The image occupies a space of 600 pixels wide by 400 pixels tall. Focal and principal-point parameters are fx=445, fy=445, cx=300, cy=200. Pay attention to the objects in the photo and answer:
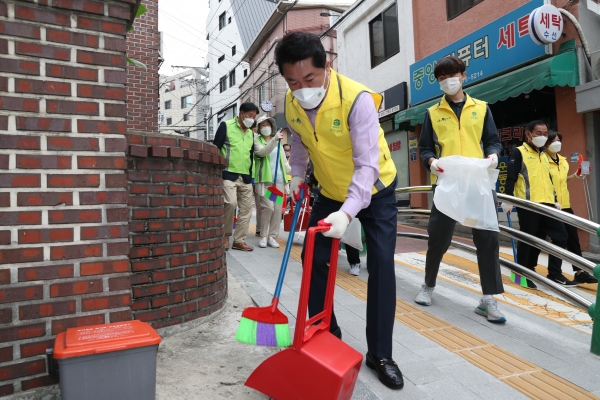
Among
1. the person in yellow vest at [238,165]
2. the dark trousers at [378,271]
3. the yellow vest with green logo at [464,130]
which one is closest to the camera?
the dark trousers at [378,271]

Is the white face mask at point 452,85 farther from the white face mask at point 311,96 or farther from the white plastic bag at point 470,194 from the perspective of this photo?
the white face mask at point 311,96

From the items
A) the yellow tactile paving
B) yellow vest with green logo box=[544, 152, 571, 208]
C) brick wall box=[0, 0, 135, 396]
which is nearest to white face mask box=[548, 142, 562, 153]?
yellow vest with green logo box=[544, 152, 571, 208]

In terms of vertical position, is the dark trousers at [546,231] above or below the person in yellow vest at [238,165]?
below

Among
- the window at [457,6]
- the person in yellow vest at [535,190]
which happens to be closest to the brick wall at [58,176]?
the person in yellow vest at [535,190]

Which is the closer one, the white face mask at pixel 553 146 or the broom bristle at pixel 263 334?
the broom bristle at pixel 263 334

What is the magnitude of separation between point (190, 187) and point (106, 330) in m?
1.30

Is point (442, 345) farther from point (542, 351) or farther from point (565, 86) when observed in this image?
point (565, 86)

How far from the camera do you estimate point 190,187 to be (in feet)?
9.59

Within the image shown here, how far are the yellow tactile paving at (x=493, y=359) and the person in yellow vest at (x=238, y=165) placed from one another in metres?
2.81

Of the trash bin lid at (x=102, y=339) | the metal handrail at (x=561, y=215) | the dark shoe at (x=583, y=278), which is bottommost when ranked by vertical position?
the dark shoe at (x=583, y=278)

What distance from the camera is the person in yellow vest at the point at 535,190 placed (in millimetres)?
4676

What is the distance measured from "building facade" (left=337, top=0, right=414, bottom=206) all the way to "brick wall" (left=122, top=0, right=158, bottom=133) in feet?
20.2

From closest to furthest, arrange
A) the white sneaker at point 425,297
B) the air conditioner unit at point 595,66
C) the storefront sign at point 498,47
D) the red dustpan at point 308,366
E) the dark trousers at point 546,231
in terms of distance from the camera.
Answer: the red dustpan at point 308,366
the white sneaker at point 425,297
the dark trousers at point 546,231
the air conditioner unit at point 595,66
the storefront sign at point 498,47

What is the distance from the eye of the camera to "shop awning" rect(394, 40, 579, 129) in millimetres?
6605
